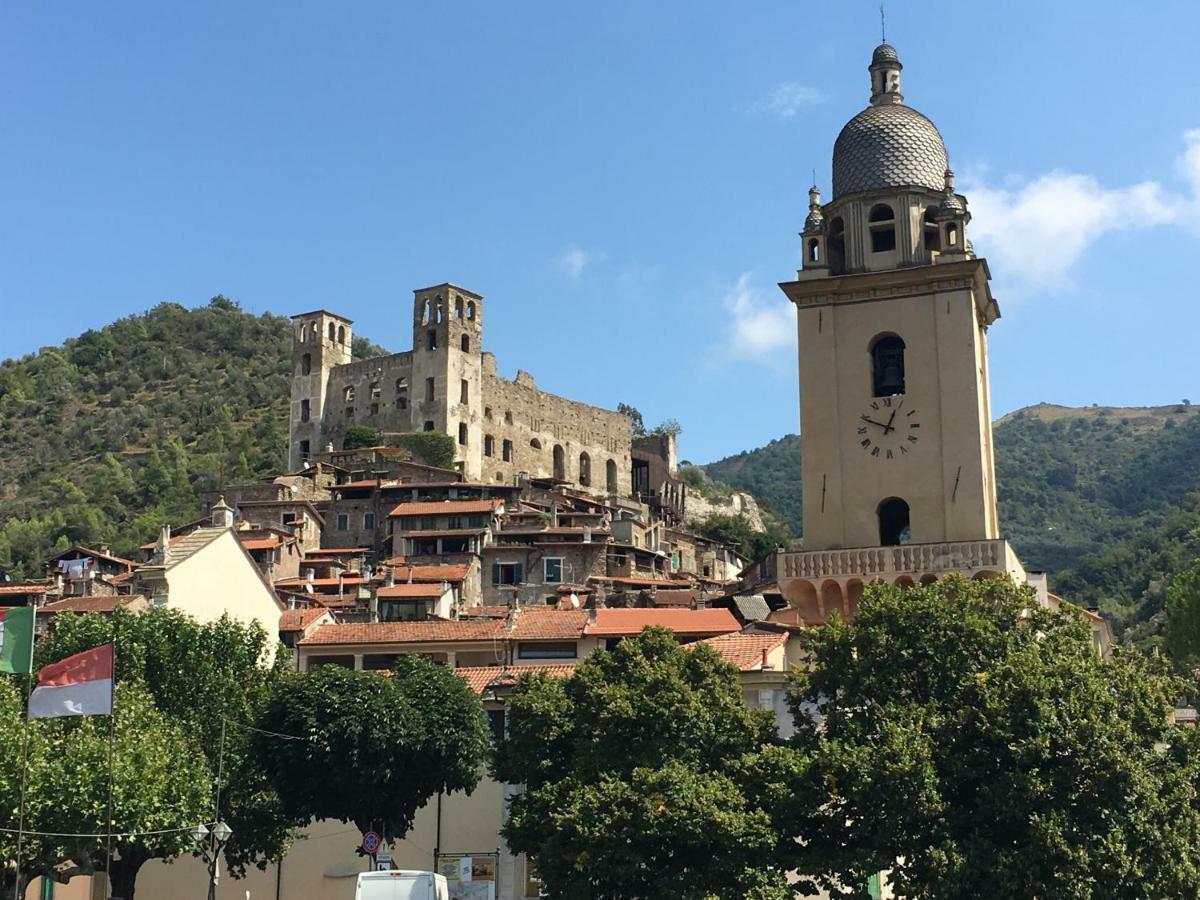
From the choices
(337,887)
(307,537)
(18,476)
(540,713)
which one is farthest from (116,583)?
(18,476)

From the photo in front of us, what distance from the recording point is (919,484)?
3462 cm

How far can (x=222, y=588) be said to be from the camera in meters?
50.0

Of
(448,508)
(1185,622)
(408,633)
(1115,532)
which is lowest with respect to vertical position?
(408,633)

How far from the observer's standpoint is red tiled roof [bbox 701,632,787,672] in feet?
135

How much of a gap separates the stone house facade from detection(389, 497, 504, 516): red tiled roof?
69.2ft

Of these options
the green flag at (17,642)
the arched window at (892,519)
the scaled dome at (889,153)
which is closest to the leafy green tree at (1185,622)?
the arched window at (892,519)

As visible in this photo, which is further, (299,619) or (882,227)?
(299,619)

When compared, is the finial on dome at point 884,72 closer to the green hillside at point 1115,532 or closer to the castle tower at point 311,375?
the green hillside at point 1115,532

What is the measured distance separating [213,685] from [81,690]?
7917mm

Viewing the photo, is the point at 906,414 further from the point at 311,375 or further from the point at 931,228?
the point at 311,375

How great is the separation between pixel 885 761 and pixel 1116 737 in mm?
3765

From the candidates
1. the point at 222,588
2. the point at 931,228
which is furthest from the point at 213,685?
the point at 931,228

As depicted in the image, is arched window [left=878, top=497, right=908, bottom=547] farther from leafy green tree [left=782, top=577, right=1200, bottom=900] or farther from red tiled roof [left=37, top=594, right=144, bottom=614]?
red tiled roof [left=37, top=594, right=144, bottom=614]

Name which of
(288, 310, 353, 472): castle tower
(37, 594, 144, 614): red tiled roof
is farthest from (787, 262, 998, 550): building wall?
(288, 310, 353, 472): castle tower
